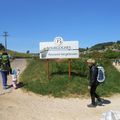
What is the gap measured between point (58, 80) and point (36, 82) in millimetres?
1024

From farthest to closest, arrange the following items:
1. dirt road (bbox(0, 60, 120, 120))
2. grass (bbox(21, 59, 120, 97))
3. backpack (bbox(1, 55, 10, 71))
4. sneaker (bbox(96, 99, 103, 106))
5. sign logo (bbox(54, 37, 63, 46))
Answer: sign logo (bbox(54, 37, 63, 46)) → backpack (bbox(1, 55, 10, 71)) → grass (bbox(21, 59, 120, 97)) → sneaker (bbox(96, 99, 103, 106)) → dirt road (bbox(0, 60, 120, 120))

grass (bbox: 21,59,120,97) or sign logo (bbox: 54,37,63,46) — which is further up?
sign logo (bbox: 54,37,63,46)

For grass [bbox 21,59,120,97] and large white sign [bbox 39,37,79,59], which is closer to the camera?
grass [bbox 21,59,120,97]

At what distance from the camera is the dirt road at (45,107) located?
11.6 metres

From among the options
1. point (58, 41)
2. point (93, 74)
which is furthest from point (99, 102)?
point (58, 41)

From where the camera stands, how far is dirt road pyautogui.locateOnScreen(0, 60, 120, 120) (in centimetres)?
1157

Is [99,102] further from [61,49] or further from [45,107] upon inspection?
[61,49]

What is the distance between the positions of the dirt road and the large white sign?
114 inches

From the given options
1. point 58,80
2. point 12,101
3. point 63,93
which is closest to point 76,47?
point 58,80

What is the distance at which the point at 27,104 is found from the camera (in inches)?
532

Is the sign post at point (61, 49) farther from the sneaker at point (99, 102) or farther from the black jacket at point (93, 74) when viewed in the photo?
the black jacket at point (93, 74)

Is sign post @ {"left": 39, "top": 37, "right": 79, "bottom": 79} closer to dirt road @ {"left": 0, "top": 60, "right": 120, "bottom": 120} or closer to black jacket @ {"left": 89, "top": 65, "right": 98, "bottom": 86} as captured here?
dirt road @ {"left": 0, "top": 60, "right": 120, "bottom": 120}

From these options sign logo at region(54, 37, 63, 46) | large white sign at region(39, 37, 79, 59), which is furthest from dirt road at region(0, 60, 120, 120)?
sign logo at region(54, 37, 63, 46)

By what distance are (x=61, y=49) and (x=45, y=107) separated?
532 centimetres
